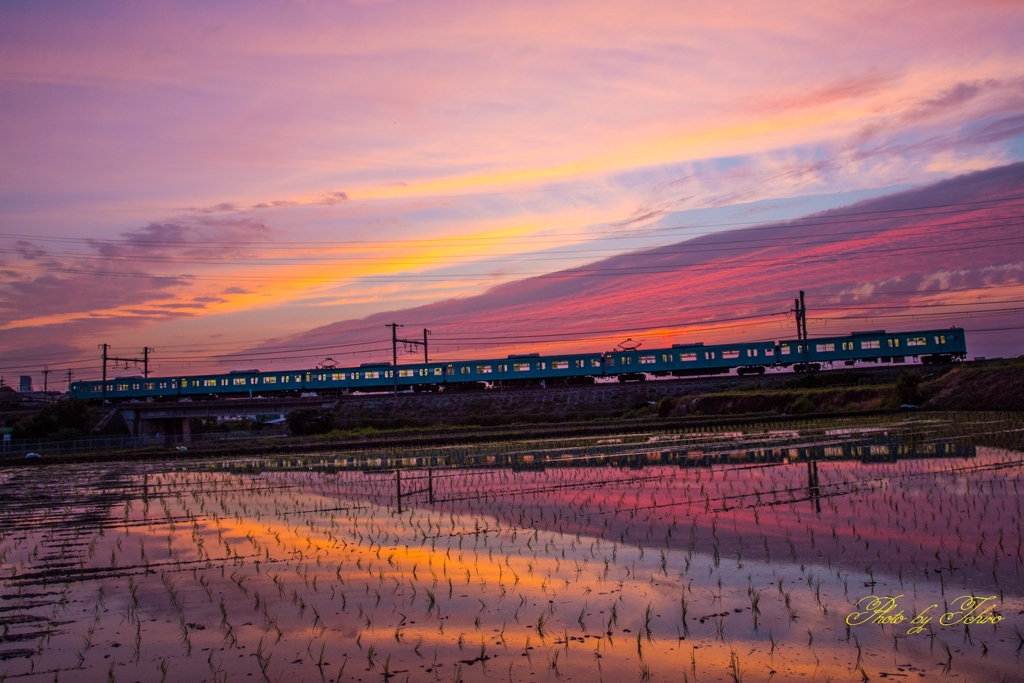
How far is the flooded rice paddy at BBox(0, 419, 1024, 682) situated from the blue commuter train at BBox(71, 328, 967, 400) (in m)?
42.7

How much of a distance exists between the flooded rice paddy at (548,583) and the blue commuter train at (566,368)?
42672 millimetres

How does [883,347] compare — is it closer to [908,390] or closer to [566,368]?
[908,390]

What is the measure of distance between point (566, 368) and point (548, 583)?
54758 millimetres

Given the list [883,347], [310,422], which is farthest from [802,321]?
[310,422]

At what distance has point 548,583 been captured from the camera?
764 centimetres

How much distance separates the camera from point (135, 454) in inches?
1502

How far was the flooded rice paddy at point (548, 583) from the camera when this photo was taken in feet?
18.1

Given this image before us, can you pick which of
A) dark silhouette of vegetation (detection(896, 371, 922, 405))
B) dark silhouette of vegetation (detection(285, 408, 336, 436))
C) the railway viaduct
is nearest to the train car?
dark silhouette of vegetation (detection(896, 371, 922, 405))

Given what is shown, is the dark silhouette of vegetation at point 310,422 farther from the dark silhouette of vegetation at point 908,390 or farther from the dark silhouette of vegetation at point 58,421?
the dark silhouette of vegetation at point 908,390

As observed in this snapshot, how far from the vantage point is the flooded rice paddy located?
5531 mm

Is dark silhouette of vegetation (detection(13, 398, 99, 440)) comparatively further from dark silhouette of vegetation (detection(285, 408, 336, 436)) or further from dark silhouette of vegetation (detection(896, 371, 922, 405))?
dark silhouette of vegetation (detection(896, 371, 922, 405))
